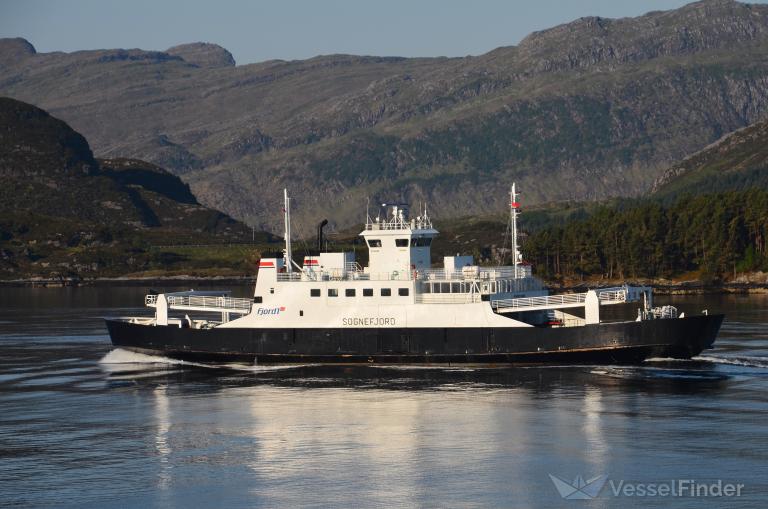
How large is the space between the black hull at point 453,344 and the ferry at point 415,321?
0.18ft

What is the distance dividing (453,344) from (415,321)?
2559mm

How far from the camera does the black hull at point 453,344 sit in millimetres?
65750

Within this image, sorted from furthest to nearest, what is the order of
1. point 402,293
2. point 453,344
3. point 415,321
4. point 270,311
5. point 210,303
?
1. point 210,303
2. point 270,311
3. point 402,293
4. point 415,321
5. point 453,344

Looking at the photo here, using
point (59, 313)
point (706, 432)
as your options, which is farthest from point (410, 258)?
point (59, 313)

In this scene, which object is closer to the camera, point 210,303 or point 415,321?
point 415,321

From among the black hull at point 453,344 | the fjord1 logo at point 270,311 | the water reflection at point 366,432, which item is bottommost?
the water reflection at point 366,432

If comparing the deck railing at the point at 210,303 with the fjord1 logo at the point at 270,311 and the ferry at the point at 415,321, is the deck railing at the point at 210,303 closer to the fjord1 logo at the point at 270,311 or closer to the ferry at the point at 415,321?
the ferry at the point at 415,321

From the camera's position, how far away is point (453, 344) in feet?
222

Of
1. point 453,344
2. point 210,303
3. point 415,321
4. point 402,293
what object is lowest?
point 453,344

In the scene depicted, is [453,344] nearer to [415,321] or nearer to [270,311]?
[415,321]

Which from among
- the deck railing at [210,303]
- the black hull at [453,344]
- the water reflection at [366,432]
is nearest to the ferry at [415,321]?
the black hull at [453,344]

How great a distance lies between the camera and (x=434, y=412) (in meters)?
55.0

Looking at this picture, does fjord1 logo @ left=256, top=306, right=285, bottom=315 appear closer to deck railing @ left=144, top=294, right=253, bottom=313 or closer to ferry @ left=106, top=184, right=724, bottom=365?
ferry @ left=106, top=184, right=724, bottom=365

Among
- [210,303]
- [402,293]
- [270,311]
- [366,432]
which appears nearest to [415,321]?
[402,293]
